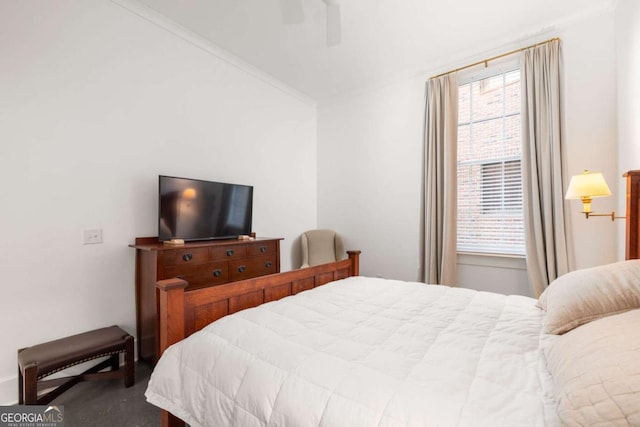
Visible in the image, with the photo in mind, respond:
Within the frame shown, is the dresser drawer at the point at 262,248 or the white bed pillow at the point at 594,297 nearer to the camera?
the white bed pillow at the point at 594,297

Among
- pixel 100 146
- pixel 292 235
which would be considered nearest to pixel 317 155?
pixel 292 235

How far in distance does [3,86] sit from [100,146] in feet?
1.94

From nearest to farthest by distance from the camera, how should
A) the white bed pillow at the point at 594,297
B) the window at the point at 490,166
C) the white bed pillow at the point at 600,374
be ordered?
1. the white bed pillow at the point at 600,374
2. the white bed pillow at the point at 594,297
3. the window at the point at 490,166

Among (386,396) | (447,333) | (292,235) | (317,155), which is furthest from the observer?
(317,155)

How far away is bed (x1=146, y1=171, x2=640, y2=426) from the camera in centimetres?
75

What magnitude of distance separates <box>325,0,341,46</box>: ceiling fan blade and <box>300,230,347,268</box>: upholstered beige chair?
237 cm

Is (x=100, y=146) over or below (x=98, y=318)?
over

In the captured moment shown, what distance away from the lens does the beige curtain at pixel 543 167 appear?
260 centimetres

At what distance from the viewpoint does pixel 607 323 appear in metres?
0.93

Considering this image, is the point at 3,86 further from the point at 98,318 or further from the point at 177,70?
the point at 98,318

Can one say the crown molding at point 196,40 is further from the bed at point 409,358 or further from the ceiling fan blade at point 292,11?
the bed at point 409,358

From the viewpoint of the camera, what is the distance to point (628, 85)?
2133 millimetres

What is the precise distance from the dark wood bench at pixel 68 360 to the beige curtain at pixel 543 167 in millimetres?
3515

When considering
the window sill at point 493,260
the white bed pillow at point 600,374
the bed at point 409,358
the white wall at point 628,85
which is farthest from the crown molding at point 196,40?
the white bed pillow at point 600,374
